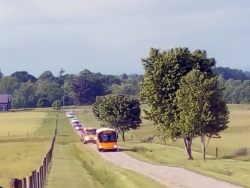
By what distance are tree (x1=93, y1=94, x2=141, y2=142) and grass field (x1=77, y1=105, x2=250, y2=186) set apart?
2840 mm

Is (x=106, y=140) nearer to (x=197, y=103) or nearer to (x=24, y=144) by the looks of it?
(x=197, y=103)

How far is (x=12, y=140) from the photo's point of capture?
78312 mm

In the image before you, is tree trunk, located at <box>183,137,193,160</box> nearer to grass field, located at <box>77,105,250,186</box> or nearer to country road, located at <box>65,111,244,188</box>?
grass field, located at <box>77,105,250,186</box>

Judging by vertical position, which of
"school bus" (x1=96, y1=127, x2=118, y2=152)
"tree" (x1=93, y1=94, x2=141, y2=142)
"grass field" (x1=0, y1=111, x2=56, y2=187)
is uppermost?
"tree" (x1=93, y1=94, x2=141, y2=142)

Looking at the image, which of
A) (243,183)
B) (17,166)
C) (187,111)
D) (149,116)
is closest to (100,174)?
(17,166)

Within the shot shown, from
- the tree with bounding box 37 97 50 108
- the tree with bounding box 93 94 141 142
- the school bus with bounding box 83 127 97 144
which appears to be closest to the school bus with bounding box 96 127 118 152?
the school bus with bounding box 83 127 97 144

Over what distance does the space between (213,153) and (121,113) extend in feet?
96.9

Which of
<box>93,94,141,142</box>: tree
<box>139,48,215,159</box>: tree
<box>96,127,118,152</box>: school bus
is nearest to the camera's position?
<box>139,48,215,159</box>: tree

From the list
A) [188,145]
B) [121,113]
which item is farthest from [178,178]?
[121,113]

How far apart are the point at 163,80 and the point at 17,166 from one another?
16562 mm

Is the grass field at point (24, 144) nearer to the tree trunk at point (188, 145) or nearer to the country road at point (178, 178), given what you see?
the country road at point (178, 178)

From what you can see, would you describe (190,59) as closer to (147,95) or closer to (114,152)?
(147,95)

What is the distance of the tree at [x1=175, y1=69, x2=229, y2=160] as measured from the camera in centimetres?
4722

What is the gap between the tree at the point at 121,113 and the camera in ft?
274
